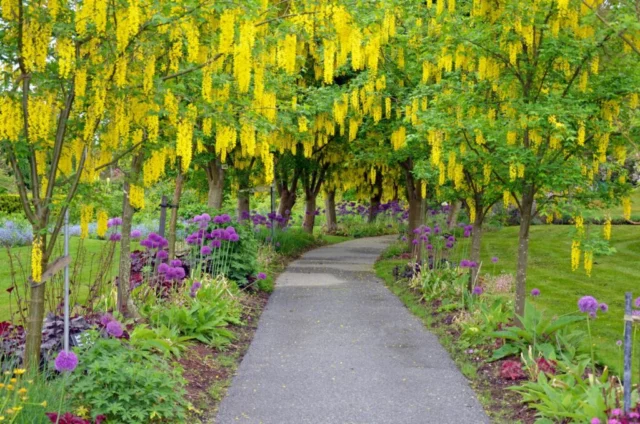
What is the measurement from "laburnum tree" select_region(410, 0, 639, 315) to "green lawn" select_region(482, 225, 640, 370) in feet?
2.59

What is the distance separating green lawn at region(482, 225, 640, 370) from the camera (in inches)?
343

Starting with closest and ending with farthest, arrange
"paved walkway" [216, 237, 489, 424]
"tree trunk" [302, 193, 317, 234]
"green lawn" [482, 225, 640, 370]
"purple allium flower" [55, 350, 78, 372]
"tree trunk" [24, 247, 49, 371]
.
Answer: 1. "purple allium flower" [55, 350, 78, 372]
2. "tree trunk" [24, 247, 49, 371]
3. "paved walkway" [216, 237, 489, 424]
4. "green lawn" [482, 225, 640, 370]
5. "tree trunk" [302, 193, 317, 234]

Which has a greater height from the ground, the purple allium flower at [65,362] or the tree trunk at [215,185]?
the tree trunk at [215,185]

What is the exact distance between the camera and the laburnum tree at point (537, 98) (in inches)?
261

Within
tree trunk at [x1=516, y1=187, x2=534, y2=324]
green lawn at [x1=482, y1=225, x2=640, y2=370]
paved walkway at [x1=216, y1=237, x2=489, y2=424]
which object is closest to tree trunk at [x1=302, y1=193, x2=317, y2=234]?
green lawn at [x1=482, y1=225, x2=640, y2=370]

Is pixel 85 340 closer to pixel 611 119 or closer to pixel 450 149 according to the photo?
pixel 450 149

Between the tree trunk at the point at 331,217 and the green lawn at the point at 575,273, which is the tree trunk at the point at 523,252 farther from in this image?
the tree trunk at the point at 331,217

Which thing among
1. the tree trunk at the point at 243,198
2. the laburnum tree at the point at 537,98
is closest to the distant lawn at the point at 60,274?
the tree trunk at the point at 243,198

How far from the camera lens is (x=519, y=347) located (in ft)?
22.4

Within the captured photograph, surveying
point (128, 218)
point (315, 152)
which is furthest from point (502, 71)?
point (315, 152)

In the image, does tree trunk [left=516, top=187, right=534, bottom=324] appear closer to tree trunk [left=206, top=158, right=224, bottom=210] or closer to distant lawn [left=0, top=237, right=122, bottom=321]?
distant lawn [left=0, top=237, right=122, bottom=321]

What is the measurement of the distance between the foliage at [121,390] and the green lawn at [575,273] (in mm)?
4040

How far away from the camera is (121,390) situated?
4809mm

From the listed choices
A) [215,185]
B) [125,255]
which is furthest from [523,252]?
[215,185]
